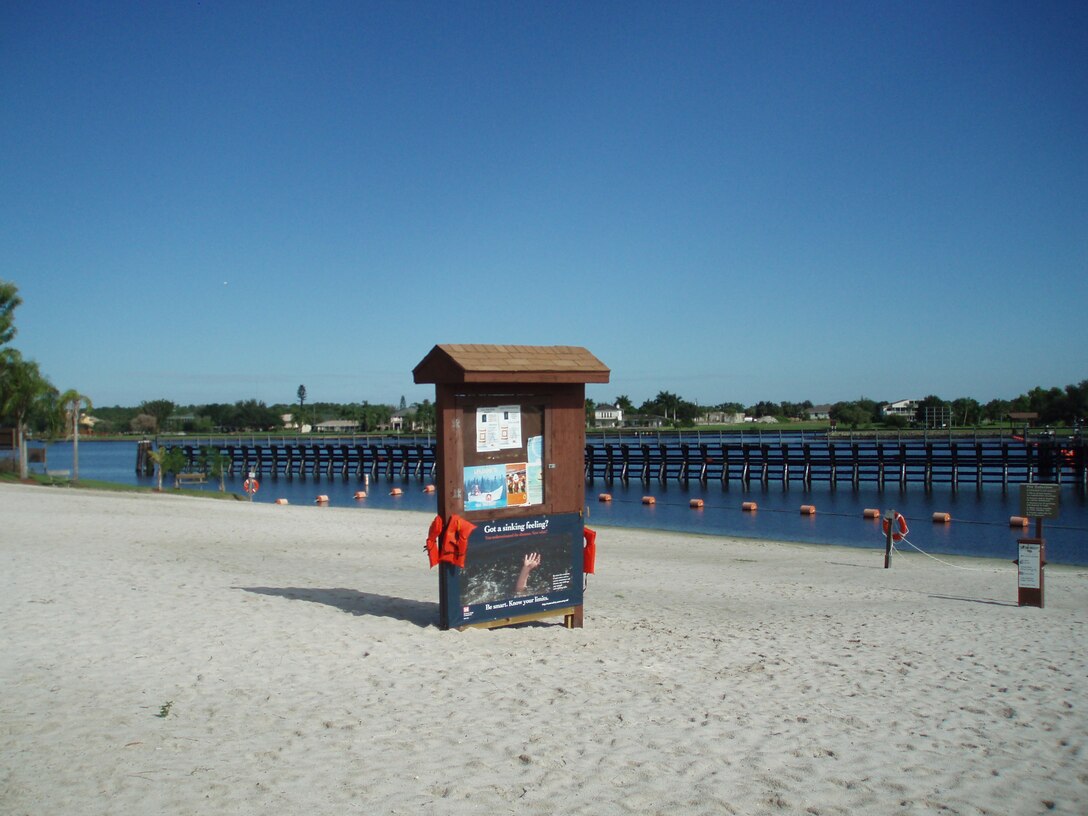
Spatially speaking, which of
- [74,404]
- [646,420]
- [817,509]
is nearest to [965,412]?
[646,420]

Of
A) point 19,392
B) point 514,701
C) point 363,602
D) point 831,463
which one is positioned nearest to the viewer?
point 514,701

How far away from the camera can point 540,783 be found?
4395mm

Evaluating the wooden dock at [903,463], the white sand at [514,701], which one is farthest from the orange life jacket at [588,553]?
the wooden dock at [903,463]

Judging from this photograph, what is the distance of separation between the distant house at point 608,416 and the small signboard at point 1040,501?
166m

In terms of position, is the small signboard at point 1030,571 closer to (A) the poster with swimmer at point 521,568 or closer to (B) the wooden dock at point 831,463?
(A) the poster with swimmer at point 521,568

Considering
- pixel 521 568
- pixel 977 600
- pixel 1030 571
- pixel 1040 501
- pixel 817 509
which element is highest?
pixel 1040 501

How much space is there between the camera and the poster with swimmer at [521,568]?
798 cm

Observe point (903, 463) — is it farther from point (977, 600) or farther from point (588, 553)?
point (588, 553)

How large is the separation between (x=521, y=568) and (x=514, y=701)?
2.38 metres

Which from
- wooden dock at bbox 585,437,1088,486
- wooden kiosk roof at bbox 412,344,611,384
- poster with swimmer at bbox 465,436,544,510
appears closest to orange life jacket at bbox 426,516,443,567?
poster with swimmer at bbox 465,436,544,510

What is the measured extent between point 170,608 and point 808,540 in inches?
933

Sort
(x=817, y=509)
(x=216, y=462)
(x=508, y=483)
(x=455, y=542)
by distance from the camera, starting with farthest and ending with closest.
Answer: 1. (x=216, y=462)
2. (x=817, y=509)
3. (x=508, y=483)
4. (x=455, y=542)

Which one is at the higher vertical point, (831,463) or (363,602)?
(363,602)

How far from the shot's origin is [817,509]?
4175 centimetres
